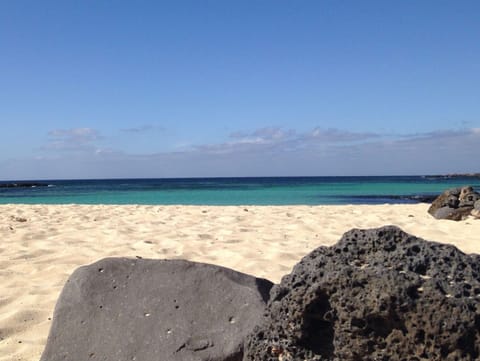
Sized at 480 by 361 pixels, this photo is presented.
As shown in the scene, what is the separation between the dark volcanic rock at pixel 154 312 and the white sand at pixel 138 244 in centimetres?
43

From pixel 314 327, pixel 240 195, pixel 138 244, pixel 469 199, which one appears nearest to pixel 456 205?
pixel 469 199

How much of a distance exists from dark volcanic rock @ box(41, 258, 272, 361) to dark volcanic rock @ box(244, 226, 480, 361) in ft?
1.96

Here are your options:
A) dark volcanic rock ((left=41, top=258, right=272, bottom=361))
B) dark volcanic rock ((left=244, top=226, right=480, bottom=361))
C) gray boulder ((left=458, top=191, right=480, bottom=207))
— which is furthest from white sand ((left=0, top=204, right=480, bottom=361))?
dark volcanic rock ((left=244, top=226, right=480, bottom=361))

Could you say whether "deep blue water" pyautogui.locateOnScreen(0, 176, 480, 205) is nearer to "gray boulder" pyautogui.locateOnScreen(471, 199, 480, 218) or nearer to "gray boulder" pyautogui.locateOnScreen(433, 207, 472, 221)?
"gray boulder" pyautogui.locateOnScreen(433, 207, 472, 221)

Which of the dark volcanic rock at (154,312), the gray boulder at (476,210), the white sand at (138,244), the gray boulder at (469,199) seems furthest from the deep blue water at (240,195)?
the dark volcanic rock at (154,312)

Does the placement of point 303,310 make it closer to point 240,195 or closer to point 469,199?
point 469,199

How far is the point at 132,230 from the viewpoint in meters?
7.82

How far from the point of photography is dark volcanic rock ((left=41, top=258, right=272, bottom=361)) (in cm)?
274

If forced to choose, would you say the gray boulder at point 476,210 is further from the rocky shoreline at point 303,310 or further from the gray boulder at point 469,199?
the rocky shoreline at point 303,310

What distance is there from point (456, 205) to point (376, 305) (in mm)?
9643

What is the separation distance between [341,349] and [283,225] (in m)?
6.47

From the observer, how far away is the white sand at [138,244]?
383 centimetres

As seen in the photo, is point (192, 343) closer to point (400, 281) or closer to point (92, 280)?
point (92, 280)

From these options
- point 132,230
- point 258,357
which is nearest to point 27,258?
point 132,230
